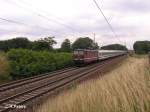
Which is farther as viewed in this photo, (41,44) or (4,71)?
(41,44)

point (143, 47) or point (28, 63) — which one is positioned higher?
point (143, 47)

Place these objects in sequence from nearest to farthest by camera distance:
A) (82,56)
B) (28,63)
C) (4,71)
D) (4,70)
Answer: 1. (4,71)
2. (4,70)
3. (28,63)
4. (82,56)

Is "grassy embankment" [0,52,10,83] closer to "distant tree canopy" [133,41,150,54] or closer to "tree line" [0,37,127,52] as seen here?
"tree line" [0,37,127,52]

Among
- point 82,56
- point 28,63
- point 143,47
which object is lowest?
point 28,63

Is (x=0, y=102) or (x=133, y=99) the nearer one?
(x=133, y=99)

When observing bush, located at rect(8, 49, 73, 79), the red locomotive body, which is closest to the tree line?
bush, located at rect(8, 49, 73, 79)

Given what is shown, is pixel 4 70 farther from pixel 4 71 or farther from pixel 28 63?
pixel 28 63

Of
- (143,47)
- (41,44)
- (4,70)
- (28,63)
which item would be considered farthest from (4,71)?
(143,47)

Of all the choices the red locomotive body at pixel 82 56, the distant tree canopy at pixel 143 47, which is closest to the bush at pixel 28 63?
the red locomotive body at pixel 82 56

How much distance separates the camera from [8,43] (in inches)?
3174

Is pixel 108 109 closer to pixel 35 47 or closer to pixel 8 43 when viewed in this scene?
pixel 35 47

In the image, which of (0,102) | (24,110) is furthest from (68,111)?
(0,102)

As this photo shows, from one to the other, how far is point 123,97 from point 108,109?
0.62 meters

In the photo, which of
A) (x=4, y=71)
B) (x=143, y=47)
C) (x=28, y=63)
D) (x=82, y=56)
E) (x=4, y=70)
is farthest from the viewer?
(x=143, y=47)
